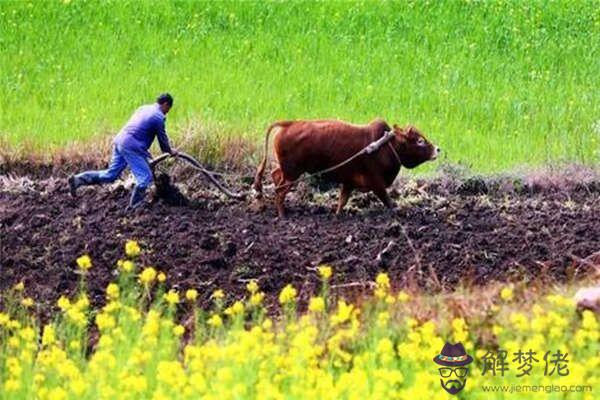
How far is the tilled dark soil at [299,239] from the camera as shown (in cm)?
1177

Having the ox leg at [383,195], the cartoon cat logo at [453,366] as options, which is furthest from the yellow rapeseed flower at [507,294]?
the ox leg at [383,195]

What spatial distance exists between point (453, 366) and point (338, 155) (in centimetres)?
458

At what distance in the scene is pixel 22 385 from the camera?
8602 millimetres

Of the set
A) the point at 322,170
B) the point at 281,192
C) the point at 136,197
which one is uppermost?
the point at 322,170

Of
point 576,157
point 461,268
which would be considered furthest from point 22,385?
point 576,157

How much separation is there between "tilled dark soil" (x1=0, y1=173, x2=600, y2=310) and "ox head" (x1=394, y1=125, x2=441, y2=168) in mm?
414

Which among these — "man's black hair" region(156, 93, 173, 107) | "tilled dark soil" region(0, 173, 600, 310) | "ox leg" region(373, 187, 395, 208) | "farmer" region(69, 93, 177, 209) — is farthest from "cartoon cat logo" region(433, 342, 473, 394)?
"man's black hair" region(156, 93, 173, 107)

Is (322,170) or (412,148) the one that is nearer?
(322,170)

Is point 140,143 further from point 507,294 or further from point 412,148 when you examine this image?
point 507,294

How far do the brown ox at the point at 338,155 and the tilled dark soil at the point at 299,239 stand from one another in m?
0.25

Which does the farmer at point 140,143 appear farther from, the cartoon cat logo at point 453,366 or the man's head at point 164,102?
the cartoon cat logo at point 453,366

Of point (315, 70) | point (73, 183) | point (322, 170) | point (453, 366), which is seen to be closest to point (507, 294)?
point (453, 366)

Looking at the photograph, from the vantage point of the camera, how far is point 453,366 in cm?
905

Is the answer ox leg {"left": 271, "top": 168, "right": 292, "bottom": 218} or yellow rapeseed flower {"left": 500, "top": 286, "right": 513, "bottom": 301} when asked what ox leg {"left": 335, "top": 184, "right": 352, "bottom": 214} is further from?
yellow rapeseed flower {"left": 500, "top": 286, "right": 513, "bottom": 301}
